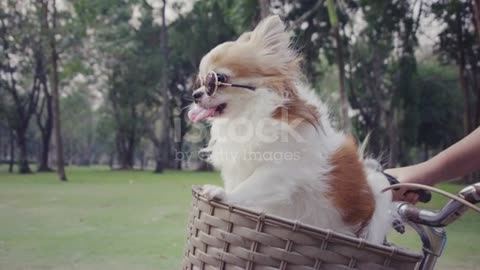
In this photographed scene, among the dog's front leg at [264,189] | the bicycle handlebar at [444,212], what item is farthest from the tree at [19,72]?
the bicycle handlebar at [444,212]

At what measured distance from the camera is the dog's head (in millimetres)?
933

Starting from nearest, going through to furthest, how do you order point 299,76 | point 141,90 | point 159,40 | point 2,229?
point 299,76 → point 2,229 → point 159,40 → point 141,90

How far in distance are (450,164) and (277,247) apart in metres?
0.40

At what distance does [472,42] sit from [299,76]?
206 inches

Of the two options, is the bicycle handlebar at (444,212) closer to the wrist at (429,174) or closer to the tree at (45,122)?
the wrist at (429,174)

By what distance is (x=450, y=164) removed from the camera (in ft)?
2.50

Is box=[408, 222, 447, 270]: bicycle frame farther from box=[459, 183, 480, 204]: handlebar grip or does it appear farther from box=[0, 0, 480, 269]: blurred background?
box=[0, 0, 480, 269]: blurred background

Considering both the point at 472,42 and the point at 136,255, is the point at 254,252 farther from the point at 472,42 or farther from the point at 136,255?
the point at 472,42

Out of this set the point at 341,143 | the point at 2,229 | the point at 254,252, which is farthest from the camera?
the point at 2,229

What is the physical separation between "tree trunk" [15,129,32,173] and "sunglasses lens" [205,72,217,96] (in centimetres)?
327

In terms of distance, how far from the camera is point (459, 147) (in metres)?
0.75

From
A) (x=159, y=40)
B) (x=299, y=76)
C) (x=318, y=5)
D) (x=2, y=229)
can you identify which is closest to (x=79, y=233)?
(x=2, y=229)

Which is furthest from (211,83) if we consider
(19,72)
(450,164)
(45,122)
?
(45,122)

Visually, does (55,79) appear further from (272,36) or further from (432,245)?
(432,245)
